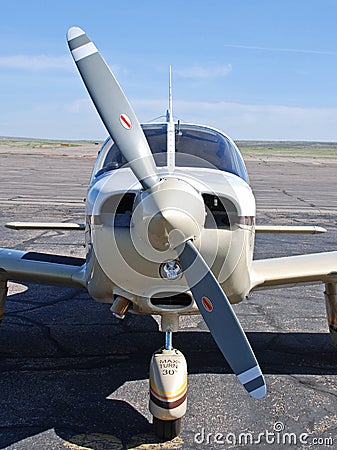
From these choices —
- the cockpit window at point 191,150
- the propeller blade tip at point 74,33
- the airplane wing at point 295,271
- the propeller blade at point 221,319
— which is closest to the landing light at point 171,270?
the propeller blade at point 221,319

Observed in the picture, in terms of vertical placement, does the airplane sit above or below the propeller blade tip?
below

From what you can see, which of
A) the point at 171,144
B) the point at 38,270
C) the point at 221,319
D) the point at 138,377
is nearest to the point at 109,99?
the point at 171,144

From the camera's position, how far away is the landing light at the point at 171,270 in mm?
4059

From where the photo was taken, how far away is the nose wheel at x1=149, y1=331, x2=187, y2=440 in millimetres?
4246

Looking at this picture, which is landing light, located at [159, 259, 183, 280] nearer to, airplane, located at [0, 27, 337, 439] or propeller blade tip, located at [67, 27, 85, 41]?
airplane, located at [0, 27, 337, 439]

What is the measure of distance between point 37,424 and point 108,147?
2.42m

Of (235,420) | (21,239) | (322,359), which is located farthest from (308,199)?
(235,420)

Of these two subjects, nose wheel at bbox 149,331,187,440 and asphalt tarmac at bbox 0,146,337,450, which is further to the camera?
asphalt tarmac at bbox 0,146,337,450

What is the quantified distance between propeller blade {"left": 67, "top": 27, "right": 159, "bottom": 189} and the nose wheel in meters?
1.50

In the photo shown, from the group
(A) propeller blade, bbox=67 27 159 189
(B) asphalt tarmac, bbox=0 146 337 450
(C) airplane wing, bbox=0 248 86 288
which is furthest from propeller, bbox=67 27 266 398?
(C) airplane wing, bbox=0 248 86 288

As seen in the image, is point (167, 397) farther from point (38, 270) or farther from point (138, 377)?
point (38, 270)

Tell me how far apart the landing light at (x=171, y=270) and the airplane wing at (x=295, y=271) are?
1428 millimetres

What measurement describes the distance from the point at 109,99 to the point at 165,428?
233cm

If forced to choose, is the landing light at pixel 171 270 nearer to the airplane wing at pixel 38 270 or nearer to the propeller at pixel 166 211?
the propeller at pixel 166 211
